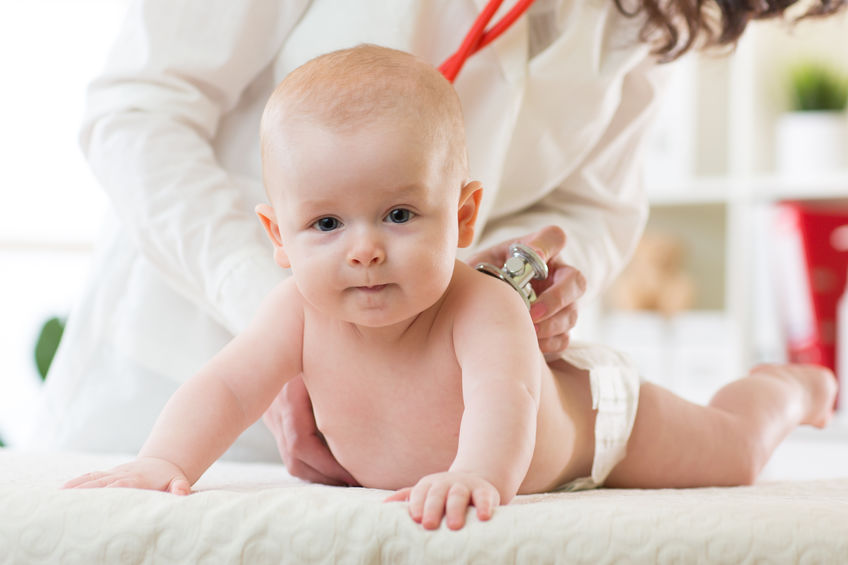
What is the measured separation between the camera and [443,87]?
699 millimetres

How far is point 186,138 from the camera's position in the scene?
994mm

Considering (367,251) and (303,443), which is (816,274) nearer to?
(303,443)

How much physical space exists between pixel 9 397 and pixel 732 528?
277cm

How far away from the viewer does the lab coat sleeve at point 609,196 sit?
3.68 feet

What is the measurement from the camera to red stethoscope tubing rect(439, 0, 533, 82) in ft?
3.09

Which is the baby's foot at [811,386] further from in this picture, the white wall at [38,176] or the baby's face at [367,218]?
the white wall at [38,176]

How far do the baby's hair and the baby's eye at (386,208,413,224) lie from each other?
0.17ft

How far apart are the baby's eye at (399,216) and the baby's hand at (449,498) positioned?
0.60 feet

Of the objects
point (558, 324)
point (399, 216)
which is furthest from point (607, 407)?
point (399, 216)

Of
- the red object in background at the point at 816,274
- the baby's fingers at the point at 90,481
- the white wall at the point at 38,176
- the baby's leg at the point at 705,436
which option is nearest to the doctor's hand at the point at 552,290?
the baby's leg at the point at 705,436

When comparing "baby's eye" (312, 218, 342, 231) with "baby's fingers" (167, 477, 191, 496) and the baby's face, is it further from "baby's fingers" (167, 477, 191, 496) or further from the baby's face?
"baby's fingers" (167, 477, 191, 496)

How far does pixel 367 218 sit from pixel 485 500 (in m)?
0.21

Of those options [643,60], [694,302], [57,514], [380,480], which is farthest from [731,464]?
[694,302]

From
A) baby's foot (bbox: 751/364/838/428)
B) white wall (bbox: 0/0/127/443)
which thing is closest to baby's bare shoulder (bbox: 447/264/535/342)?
baby's foot (bbox: 751/364/838/428)
